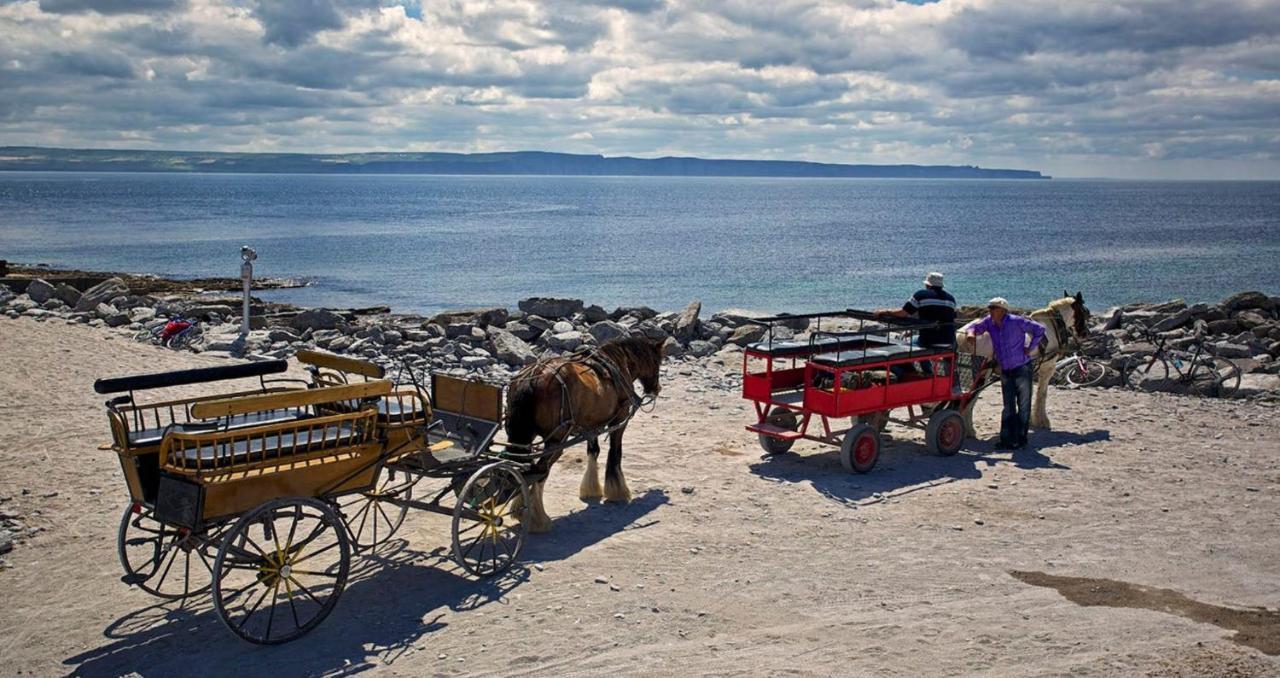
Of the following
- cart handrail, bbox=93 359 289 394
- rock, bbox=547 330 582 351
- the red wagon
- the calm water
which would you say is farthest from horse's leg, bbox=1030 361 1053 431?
the calm water

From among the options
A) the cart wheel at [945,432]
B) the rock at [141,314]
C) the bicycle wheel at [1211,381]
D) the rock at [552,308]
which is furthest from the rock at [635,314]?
the cart wheel at [945,432]

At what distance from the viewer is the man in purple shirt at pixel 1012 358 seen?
1436cm

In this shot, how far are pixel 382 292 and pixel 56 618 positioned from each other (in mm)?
39747

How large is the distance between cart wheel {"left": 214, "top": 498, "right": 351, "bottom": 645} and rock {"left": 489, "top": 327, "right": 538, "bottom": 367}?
1146cm

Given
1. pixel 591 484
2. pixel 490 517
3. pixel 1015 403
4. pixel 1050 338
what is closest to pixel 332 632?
pixel 490 517

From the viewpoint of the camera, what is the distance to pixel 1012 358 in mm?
14367

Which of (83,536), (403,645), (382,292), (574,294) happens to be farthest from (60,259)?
(403,645)

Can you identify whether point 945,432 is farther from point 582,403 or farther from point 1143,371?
point 1143,371

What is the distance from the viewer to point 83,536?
34.4ft

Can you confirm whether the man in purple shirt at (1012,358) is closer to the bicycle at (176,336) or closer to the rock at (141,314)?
the bicycle at (176,336)

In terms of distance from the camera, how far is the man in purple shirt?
1436 cm

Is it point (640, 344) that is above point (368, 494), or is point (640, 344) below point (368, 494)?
above

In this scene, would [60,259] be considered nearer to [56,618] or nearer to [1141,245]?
[56,618]

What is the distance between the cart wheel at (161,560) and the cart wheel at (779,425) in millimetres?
6844
